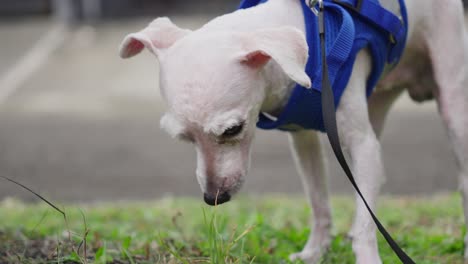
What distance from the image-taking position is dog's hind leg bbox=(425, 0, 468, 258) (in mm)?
4059

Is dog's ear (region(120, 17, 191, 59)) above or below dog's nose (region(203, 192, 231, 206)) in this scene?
above

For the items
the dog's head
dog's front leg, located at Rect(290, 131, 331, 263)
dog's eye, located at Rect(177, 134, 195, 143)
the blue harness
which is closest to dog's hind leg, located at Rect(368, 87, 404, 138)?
dog's front leg, located at Rect(290, 131, 331, 263)

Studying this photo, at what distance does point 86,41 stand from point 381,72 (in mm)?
14282

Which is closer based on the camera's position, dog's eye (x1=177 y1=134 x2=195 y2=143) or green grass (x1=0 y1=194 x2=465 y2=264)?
dog's eye (x1=177 y1=134 x2=195 y2=143)

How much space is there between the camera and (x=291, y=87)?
3.55 m

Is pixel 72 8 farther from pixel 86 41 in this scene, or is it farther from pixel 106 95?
pixel 106 95

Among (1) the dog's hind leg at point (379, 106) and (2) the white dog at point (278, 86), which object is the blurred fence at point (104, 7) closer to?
(1) the dog's hind leg at point (379, 106)

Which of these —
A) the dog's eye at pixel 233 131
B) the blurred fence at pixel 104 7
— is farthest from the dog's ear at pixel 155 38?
the blurred fence at pixel 104 7

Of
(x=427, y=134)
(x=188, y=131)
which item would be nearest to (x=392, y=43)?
(x=188, y=131)

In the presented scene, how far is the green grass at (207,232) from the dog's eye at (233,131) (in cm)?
32

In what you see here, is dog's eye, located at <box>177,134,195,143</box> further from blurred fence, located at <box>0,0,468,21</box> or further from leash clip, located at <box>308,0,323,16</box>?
blurred fence, located at <box>0,0,468,21</box>

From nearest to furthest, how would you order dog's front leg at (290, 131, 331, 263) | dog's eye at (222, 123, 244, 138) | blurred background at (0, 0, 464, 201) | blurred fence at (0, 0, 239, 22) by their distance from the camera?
dog's eye at (222, 123, 244, 138), dog's front leg at (290, 131, 331, 263), blurred background at (0, 0, 464, 201), blurred fence at (0, 0, 239, 22)

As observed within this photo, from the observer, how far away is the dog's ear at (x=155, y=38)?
3.46 m

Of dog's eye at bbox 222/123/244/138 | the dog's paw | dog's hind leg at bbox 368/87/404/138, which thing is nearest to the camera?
dog's eye at bbox 222/123/244/138
